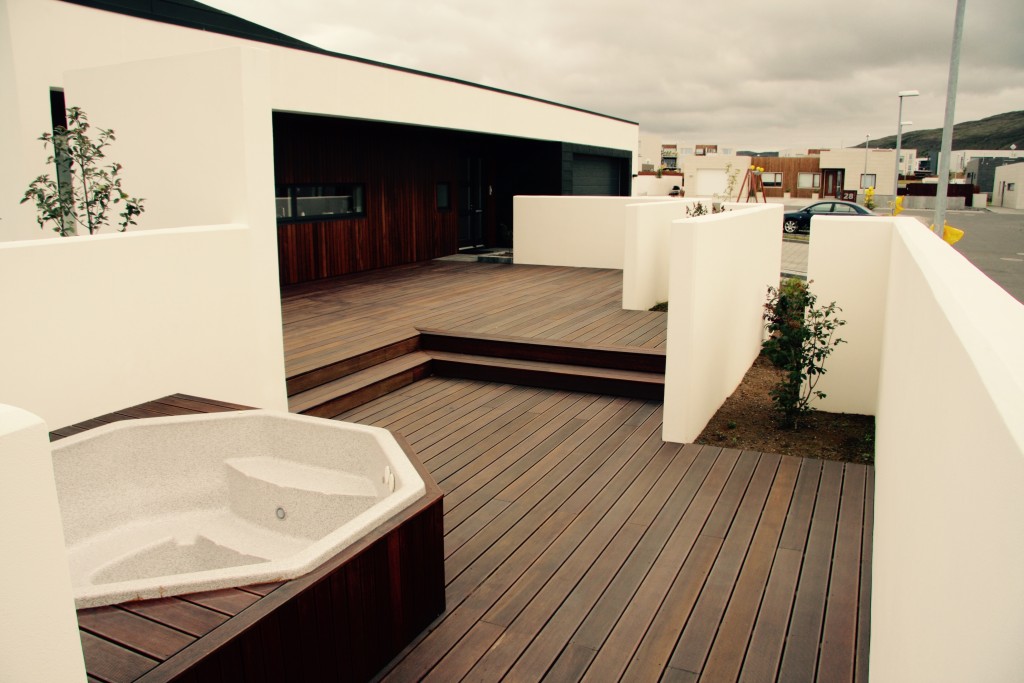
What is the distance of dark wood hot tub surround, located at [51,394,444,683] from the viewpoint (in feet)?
7.56

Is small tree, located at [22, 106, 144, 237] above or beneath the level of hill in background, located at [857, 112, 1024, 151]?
beneath

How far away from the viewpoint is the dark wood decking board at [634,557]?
120 inches

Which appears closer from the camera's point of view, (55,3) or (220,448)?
(220,448)

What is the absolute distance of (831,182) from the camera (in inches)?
1970

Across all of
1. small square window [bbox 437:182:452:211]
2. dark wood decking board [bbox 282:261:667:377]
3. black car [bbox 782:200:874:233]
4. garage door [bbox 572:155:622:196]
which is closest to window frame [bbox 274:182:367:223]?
dark wood decking board [bbox 282:261:667:377]

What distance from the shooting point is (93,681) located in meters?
2.18

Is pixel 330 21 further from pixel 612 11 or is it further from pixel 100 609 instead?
pixel 100 609

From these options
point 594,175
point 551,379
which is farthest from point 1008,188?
point 551,379

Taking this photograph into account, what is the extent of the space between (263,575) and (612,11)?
2193 cm

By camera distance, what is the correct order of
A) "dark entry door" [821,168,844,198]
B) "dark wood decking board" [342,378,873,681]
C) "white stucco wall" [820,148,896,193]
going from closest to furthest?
"dark wood decking board" [342,378,873,681] < "white stucco wall" [820,148,896,193] < "dark entry door" [821,168,844,198]

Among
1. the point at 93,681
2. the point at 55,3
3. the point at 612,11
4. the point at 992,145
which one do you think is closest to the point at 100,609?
the point at 93,681

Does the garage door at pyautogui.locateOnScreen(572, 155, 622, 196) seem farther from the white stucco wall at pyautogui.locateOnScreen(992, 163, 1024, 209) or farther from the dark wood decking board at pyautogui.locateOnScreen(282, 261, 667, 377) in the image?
the white stucco wall at pyautogui.locateOnScreen(992, 163, 1024, 209)

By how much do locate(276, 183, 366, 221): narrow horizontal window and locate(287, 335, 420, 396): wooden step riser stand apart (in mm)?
3901

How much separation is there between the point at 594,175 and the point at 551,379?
11999 mm
